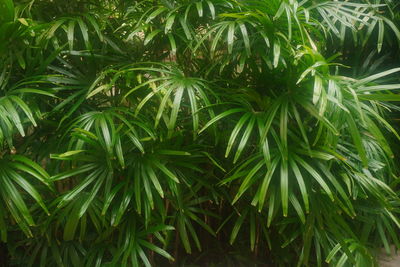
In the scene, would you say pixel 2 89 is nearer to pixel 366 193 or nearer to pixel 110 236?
pixel 110 236

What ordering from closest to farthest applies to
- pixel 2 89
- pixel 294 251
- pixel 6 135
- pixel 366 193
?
pixel 6 135 < pixel 2 89 < pixel 366 193 < pixel 294 251

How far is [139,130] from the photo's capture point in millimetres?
1516

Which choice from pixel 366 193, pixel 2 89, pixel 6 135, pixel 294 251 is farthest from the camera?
pixel 294 251

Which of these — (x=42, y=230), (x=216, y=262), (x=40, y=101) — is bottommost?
(x=216, y=262)

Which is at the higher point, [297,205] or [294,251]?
[297,205]

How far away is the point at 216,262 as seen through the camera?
1959mm

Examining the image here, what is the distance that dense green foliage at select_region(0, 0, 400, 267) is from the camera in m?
1.38

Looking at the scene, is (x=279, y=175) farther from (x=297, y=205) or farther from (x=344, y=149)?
(x=344, y=149)

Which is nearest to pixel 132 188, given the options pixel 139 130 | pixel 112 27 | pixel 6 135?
pixel 139 130

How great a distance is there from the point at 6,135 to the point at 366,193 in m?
1.38

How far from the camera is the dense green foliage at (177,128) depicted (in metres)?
1.38

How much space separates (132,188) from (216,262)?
0.74 meters

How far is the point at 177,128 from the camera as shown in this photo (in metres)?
1.60

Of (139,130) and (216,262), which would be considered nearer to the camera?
(139,130)
